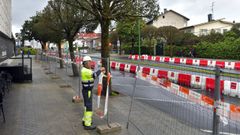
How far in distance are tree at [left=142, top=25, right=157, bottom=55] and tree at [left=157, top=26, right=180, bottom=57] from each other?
197 cm

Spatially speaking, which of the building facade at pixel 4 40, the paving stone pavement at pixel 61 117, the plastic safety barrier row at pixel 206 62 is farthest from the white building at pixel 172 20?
the paving stone pavement at pixel 61 117

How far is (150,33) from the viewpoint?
45969 mm

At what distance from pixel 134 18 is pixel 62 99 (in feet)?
13.6

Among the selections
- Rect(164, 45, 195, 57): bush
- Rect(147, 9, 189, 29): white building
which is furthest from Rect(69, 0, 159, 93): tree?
Rect(147, 9, 189, 29): white building

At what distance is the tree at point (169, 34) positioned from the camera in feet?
134

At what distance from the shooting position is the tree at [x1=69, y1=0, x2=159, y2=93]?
971 centimetres

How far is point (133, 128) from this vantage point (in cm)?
638

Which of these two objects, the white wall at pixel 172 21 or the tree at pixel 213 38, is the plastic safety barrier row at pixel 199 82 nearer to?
the tree at pixel 213 38

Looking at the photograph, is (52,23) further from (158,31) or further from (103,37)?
(158,31)

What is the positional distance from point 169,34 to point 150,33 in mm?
5303

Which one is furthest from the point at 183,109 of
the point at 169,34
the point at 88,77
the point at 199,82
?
the point at 169,34

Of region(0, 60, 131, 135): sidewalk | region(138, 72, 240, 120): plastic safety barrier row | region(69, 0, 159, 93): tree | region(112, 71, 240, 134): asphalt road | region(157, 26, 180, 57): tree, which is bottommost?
region(0, 60, 131, 135): sidewalk

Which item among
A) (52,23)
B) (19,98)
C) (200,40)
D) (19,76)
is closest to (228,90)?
(19,98)

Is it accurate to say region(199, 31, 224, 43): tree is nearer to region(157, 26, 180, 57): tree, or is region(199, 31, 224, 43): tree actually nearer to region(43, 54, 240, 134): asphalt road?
region(157, 26, 180, 57): tree
